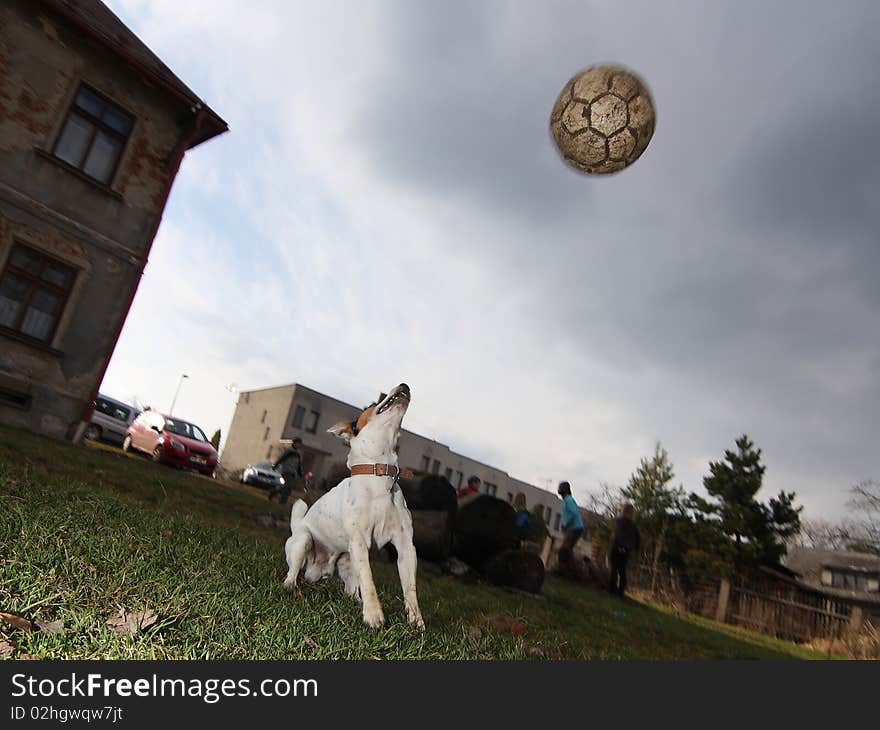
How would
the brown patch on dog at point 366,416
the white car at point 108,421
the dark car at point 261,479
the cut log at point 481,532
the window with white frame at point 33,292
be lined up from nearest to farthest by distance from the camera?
the brown patch on dog at point 366,416, the cut log at point 481,532, the window with white frame at point 33,292, the white car at point 108,421, the dark car at point 261,479

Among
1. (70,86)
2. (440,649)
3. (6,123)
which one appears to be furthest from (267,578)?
(70,86)

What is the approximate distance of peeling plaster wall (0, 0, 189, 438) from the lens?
1001cm

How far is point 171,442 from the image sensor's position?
15742mm

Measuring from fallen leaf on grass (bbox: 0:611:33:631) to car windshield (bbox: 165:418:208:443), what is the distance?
52.0 feet

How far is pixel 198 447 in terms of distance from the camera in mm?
16516

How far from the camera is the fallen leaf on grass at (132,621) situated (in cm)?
214

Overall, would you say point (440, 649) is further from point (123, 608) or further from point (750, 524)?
point (750, 524)

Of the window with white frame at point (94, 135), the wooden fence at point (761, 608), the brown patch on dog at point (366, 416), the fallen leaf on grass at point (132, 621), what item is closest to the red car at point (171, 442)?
the window with white frame at point (94, 135)

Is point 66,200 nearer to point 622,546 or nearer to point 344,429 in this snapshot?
point 344,429

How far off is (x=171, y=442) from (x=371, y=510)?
1440 centimetres

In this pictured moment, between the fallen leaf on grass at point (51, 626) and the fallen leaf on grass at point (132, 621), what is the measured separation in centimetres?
18

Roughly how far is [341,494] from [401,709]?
1.77m

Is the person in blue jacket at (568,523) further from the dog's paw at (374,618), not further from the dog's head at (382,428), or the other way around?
the dog's paw at (374,618)

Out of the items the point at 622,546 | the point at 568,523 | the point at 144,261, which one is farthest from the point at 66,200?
the point at 622,546
